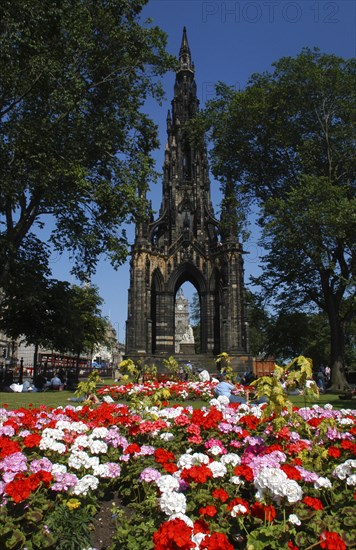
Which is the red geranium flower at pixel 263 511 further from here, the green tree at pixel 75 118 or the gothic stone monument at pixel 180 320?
the gothic stone monument at pixel 180 320

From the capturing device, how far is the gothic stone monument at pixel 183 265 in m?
39.3

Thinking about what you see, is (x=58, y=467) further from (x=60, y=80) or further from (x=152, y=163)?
(x=152, y=163)

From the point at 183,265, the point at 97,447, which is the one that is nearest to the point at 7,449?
the point at 97,447

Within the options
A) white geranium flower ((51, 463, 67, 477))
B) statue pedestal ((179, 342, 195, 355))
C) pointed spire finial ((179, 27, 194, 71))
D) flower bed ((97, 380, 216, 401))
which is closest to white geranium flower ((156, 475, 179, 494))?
white geranium flower ((51, 463, 67, 477))

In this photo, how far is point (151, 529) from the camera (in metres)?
3.98

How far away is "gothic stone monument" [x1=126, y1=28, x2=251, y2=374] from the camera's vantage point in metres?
39.3

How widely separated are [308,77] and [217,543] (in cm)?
2468

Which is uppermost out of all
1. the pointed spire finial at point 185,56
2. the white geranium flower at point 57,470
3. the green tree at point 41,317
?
the pointed spire finial at point 185,56

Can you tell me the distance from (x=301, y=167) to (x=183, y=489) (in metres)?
23.5

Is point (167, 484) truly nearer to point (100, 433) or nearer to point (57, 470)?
point (57, 470)

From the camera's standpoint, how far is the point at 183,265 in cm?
4300

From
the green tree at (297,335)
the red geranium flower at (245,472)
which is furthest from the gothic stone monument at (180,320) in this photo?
the red geranium flower at (245,472)

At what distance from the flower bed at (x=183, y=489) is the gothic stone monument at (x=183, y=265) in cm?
A: 3151

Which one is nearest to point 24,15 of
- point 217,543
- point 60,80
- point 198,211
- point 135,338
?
point 60,80
